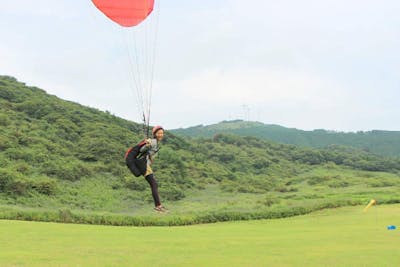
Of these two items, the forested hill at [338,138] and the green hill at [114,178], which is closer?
the green hill at [114,178]

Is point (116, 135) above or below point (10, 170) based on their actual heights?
above

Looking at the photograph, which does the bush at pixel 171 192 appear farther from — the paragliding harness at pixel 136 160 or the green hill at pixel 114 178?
the paragliding harness at pixel 136 160

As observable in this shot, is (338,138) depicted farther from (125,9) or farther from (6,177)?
(125,9)

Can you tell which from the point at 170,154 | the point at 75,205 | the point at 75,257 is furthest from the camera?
the point at 170,154

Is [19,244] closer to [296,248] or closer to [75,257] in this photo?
[75,257]

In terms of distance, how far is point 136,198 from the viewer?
43906mm

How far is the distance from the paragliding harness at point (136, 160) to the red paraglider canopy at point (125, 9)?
4271 mm

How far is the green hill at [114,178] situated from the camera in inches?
1221

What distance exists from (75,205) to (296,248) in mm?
30204

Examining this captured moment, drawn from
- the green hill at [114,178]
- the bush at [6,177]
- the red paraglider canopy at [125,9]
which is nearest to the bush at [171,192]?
the green hill at [114,178]

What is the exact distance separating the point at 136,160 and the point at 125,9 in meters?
4.79

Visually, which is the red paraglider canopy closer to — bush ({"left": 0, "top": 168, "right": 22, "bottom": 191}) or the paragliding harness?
the paragliding harness

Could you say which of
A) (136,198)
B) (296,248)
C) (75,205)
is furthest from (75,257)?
(136,198)

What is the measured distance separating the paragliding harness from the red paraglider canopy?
427cm
